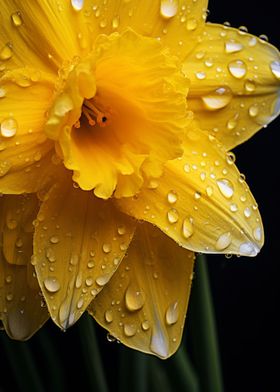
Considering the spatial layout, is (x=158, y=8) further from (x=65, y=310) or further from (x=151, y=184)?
(x=65, y=310)

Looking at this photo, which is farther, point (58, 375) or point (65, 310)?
point (58, 375)

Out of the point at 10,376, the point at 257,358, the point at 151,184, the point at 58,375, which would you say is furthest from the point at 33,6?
the point at 257,358

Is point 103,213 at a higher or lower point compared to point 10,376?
higher

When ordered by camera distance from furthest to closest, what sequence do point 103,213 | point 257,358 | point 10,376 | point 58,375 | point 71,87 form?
point 257,358
point 10,376
point 58,375
point 103,213
point 71,87

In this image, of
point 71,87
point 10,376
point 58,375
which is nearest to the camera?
point 71,87

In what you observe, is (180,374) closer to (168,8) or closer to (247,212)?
(247,212)

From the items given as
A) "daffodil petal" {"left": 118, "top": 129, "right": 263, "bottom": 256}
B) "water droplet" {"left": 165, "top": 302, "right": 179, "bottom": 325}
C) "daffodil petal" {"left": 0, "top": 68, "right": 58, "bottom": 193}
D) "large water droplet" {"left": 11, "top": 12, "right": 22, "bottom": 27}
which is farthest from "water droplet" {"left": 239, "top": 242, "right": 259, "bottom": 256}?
"large water droplet" {"left": 11, "top": 12, "right": 22, "bottom": 27}
